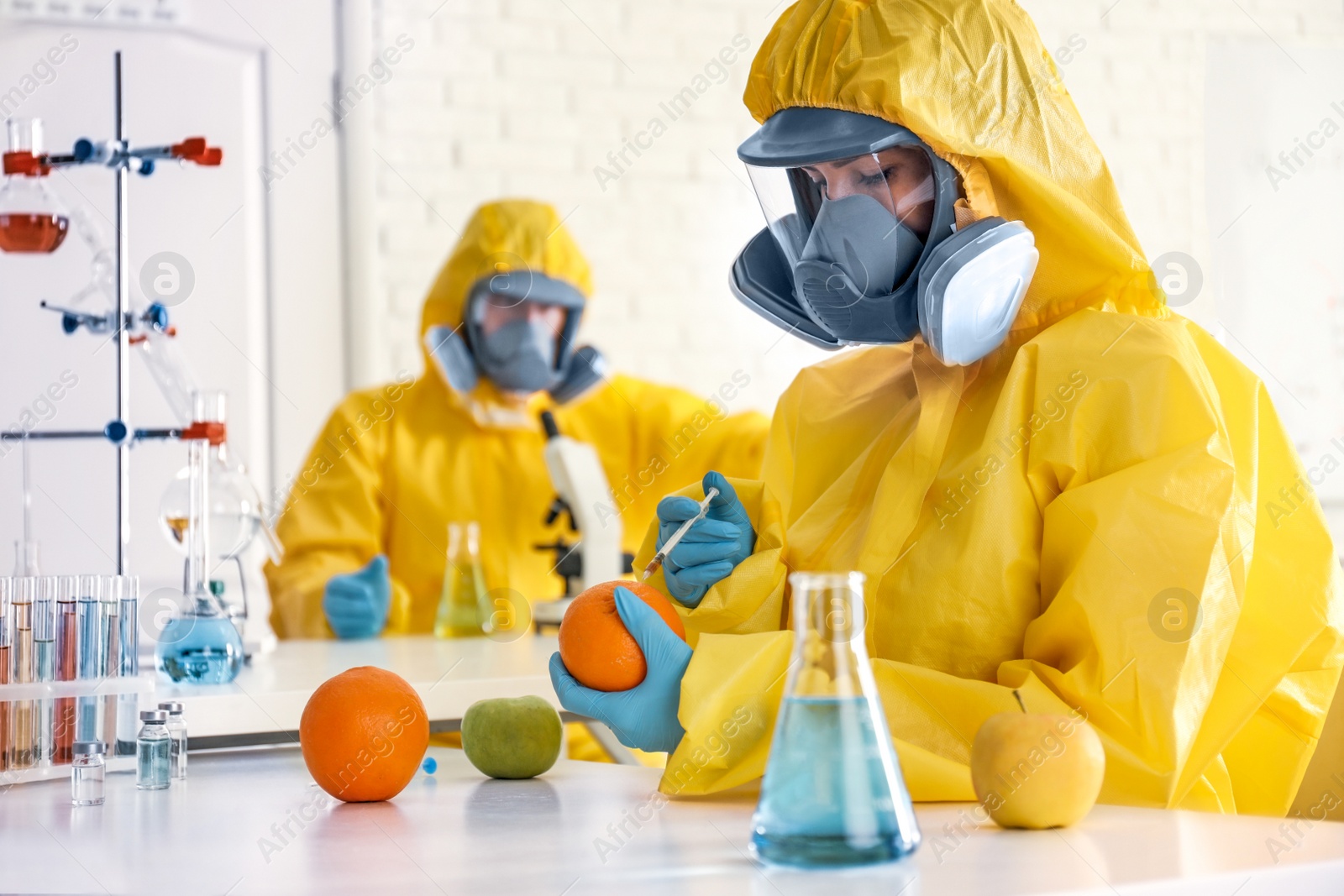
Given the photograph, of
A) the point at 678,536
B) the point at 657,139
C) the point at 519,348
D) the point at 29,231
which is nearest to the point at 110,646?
the point at 678,536

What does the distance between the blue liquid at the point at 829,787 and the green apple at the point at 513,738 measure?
0.45 meters

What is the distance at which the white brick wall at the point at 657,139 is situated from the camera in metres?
3.70

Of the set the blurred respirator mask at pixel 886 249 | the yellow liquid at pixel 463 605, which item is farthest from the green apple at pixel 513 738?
the yellow liquid at pixel 463 605

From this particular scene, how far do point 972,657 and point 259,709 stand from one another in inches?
31.8

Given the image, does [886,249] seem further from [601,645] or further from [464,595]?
[464,595]

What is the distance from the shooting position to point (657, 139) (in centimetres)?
389

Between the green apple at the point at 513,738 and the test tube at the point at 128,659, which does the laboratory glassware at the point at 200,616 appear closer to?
the test tube at the point at 128,659

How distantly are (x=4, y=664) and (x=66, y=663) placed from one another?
51mm

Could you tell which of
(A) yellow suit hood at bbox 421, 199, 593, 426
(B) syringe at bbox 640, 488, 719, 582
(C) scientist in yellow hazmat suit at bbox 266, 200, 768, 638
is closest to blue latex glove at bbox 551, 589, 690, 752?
(B) syringe at bbox 640, 488, 719, 582

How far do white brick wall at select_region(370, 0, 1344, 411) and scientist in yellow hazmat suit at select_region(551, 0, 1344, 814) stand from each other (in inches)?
93.6

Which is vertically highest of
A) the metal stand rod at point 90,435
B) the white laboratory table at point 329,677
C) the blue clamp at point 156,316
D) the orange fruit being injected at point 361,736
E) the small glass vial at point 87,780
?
the blue clamp at point 156,316

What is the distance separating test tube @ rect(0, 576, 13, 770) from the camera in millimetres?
1177

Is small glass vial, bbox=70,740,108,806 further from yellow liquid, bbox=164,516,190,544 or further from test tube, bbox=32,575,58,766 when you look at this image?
yellow liquid, bbox=164,516,190,544

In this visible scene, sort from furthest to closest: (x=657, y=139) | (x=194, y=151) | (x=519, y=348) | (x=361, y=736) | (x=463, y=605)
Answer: (x=657, y=139)
(x=519, y=348)
(x=463, y=605)
(x=194, y=151)
(x=361, y=736)
